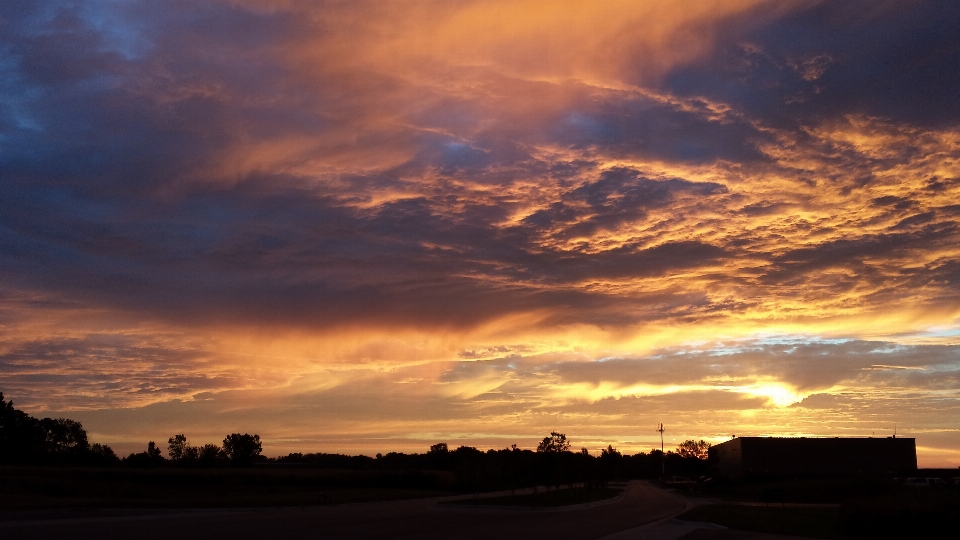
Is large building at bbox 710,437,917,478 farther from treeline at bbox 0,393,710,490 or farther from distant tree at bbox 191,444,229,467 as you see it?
distant tree at bbox 191,444,229,467

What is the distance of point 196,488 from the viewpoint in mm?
77312

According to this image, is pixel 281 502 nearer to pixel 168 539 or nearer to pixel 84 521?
pixel 84 521

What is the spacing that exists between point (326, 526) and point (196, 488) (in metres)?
50.1

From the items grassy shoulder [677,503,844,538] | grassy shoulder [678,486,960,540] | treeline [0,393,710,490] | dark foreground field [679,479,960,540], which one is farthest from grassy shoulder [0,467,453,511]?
grassy shoulder [678,486,960,540]

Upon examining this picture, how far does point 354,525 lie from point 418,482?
60.2 meters

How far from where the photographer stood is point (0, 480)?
203ft

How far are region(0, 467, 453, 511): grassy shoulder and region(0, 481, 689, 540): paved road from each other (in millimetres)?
10560

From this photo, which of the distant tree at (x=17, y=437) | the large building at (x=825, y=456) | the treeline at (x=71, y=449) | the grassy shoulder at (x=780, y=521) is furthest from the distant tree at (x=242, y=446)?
the grassy shoulder at (x=780, y=521)

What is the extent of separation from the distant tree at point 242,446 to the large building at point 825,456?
346ft

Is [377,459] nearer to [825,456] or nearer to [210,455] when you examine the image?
[210,455]

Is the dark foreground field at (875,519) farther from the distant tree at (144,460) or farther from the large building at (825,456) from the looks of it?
the distant tree at (144,460)

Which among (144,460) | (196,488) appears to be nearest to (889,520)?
(196,488)

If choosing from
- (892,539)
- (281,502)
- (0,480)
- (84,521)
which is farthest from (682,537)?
(0,480)

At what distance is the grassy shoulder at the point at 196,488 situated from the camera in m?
50.5
